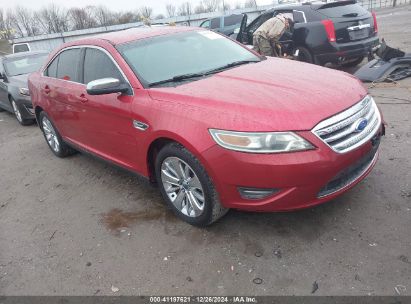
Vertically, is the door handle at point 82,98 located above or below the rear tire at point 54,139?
above

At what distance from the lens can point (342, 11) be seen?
25.5ft

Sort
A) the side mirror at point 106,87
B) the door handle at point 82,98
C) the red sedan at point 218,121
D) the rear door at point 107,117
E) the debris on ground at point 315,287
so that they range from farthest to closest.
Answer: the door handle at point 82,98 → the rear door at point 107,117 → the side mirror at point 106,87 → the red sedan at point 218,121 → the debris on ground at point 315,287

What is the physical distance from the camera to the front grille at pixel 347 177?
112 inches

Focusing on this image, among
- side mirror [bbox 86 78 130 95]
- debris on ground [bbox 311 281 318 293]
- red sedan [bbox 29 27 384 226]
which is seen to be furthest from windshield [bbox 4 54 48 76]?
debris on ground [bbox 311 281 318 293]

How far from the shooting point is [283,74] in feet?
11.4

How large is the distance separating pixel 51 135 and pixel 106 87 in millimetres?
2722

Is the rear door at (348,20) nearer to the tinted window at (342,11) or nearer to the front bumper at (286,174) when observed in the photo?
the tinted window at (342,11)

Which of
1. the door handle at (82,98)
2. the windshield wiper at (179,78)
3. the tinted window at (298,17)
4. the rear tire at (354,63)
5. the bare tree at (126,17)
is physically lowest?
the bare tree at (126,17)

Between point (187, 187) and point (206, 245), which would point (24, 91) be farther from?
point (206, 245)

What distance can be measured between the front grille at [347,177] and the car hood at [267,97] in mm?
451

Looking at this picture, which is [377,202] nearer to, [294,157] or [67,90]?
[294,157]

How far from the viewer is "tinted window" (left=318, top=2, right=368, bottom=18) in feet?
25.3

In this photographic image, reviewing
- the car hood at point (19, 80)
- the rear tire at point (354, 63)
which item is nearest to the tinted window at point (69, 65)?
the car hood at point (19, 80)

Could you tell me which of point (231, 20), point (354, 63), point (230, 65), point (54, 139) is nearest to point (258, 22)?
point (354, 63)
